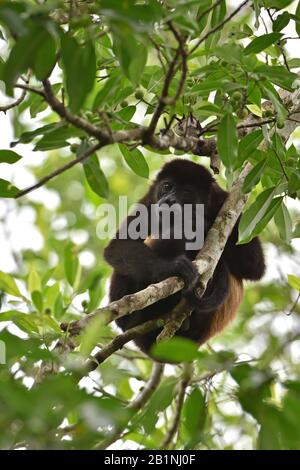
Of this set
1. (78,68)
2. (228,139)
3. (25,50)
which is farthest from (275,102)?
(25,50)

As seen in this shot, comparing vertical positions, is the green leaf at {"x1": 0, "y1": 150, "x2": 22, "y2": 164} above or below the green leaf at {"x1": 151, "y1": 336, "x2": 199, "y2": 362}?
above

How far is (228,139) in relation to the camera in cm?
313

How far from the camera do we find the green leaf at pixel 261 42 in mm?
3367

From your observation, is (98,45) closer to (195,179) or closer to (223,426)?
(195,179)

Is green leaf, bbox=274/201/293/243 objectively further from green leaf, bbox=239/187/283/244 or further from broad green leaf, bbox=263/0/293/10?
broad green leaf, bbox=263/0/293/10

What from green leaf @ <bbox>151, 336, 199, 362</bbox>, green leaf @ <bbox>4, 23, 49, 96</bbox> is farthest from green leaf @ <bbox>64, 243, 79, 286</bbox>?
green leaf @ <bbox>151, 336, 199, 362</bbox>

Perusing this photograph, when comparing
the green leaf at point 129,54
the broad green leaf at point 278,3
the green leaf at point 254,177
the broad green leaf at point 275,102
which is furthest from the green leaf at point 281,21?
the green leaf at point 129,54

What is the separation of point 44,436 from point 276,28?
8.49 ft

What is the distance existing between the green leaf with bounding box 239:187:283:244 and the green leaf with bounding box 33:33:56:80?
1429 millimetres

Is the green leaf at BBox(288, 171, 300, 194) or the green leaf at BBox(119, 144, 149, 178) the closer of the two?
the green leaf at BBox(288, 171, 300, 194)

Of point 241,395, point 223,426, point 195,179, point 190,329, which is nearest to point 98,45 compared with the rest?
point 195,179

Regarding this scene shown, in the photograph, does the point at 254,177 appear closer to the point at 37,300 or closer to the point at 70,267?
the point at 37,300

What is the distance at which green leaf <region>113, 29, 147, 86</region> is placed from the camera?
2.16 metres

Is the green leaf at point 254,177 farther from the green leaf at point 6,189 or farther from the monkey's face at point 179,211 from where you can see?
the monkey's face at point 179,211
